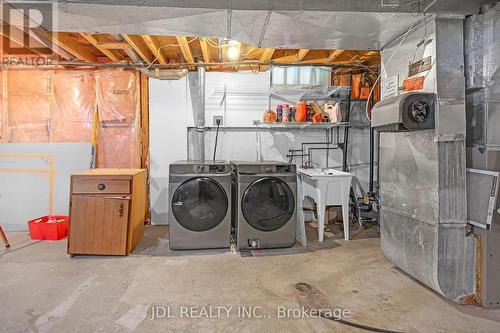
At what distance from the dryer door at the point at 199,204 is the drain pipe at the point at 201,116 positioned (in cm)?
129

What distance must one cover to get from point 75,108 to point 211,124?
2.02 m

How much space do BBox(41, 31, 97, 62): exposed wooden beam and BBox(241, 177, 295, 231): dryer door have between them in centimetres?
274

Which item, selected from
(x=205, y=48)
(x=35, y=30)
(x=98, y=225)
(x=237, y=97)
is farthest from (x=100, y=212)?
(x=237, y=97)

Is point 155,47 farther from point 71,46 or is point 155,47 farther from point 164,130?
point 164,130

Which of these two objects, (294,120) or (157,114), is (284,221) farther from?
(157,114)

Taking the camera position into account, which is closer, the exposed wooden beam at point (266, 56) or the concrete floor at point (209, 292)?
the concrete floor at point (209, 292)

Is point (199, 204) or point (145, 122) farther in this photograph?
point (145, 122)

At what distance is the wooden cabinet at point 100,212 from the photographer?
9.88 feet

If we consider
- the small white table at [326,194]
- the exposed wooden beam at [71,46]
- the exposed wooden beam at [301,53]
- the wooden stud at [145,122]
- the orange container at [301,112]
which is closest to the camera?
the exposed wooden beam at [71,46]

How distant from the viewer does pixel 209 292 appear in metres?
2.36

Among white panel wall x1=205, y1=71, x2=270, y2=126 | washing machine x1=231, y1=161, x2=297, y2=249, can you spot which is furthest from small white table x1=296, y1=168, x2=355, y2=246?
white panel wall x1=205, y1=71, x2=270, y2=126

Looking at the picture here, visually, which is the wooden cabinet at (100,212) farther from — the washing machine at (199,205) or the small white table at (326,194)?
the small white table at (326,194)

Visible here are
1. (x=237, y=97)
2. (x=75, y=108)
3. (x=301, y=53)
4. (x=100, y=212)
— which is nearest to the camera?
(x=100, y=212)

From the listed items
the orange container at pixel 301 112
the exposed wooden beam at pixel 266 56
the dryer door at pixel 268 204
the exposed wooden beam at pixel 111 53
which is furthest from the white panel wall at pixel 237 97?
the dryer door at pixel 268 204
